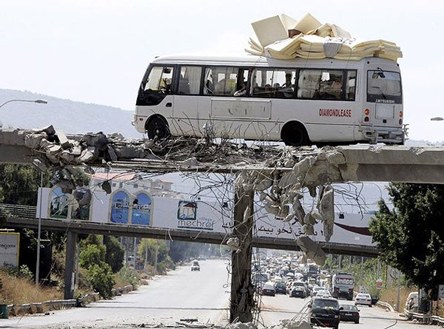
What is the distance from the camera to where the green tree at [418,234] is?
200 ft

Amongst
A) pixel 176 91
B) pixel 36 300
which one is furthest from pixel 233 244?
pixel 36 300

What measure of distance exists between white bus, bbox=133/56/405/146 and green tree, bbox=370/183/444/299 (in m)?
27.7

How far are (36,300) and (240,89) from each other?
39.9 metres

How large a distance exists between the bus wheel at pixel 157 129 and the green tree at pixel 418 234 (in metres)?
28.2

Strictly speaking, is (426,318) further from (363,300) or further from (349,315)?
(363,300)

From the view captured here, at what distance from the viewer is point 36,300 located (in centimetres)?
7044

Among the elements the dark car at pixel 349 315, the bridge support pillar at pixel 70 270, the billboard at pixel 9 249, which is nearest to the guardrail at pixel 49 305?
the bridge support pillar at pixel 70 270

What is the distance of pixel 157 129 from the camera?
1351 inches

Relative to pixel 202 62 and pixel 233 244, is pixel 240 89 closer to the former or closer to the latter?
pixel 202 62

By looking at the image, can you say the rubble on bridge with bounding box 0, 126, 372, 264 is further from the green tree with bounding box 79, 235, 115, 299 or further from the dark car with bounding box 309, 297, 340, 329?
the green tree with bounding box 79, 235, 115, 299

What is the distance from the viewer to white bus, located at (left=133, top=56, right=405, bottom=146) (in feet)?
107

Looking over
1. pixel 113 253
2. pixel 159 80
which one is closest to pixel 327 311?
pixel 159 80

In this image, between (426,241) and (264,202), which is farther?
(426,241)

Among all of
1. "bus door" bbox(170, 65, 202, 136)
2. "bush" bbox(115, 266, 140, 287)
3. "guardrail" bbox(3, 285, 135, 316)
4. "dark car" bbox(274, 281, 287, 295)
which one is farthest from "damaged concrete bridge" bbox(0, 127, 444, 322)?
"bush" bbox(115, 266, 140, 287)
